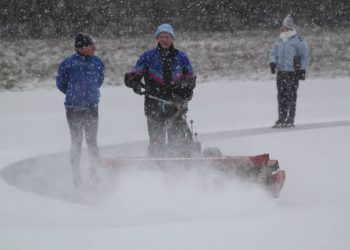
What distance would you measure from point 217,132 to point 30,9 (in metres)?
20.6

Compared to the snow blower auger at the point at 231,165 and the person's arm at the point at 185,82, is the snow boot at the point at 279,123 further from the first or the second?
the snow blower auger at the point at 231,165

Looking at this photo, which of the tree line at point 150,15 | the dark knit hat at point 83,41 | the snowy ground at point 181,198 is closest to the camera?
the snowy ground at point 181,198

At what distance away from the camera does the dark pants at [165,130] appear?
8.19m

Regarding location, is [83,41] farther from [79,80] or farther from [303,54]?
[303,54]

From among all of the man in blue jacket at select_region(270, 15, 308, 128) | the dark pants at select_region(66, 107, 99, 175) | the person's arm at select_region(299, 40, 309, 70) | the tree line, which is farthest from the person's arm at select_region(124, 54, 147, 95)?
the tree line

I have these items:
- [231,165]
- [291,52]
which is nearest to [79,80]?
[231,165]

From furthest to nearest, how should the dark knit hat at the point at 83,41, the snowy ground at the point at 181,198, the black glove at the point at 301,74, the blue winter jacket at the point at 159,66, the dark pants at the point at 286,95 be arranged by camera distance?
the dark pants at the point at 286,95 → the black glove at the point at 301,74 → the blue winter jacket at the point at 159,66 → the dark knit hat at the point at 83,41 → the snowy ground at the point at 181,198

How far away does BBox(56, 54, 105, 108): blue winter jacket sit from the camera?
26.8 ft

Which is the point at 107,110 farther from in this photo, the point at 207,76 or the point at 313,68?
the point at 313,68

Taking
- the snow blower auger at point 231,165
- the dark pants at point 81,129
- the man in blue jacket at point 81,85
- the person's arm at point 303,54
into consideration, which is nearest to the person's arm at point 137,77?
the man in blue jacket at point 81,85

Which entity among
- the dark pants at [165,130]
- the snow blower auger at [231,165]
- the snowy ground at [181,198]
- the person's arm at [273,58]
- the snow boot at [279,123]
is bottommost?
the snow boot at [279,123]

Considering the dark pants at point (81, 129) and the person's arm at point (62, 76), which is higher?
the person's arm at point (62, 76)

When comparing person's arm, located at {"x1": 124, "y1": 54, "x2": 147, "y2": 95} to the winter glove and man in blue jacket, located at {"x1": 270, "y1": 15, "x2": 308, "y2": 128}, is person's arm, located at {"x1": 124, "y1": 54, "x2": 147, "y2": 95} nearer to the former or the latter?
the winter glove

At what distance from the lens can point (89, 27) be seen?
32656 millimetres
